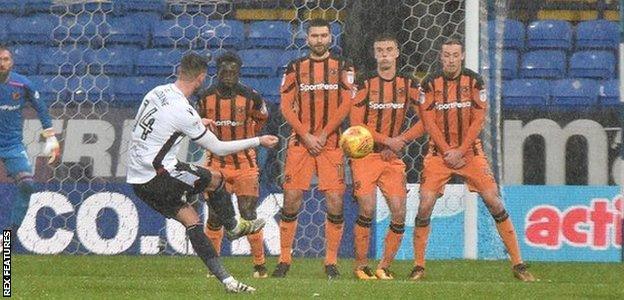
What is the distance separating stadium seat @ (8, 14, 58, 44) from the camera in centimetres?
1609

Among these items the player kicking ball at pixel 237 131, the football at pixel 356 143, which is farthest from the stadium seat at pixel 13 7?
the football at pixel 356 143

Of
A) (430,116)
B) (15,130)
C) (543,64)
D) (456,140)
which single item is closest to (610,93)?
(543,64)

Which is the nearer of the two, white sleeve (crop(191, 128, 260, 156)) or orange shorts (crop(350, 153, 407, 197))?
white sleeve (crop(191, 128, 260, 156))

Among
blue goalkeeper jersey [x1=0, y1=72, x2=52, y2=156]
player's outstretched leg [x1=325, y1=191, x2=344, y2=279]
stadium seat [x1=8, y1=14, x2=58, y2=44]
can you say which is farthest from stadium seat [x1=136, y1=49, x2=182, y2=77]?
player's outstretched leg [x1=325, y1=191, x2=344, y2=279]

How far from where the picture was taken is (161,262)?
548 inches

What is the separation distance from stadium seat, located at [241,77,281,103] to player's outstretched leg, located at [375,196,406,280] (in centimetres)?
321

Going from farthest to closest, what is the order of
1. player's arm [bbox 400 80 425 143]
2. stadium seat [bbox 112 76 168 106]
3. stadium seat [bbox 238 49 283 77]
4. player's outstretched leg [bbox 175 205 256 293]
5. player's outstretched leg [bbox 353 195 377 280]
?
stadium seat [bbox 238 49 283 77], stadium seat [bbox 112 76 168 106], player's arm [bbox 400 80 425 143], player's outstretched leg [bbox 353 195 377 280], player's outstretched leg [bbox 175 205 256 293]

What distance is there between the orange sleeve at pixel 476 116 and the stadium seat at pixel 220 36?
4.13 m

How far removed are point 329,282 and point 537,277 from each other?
2.04 meters

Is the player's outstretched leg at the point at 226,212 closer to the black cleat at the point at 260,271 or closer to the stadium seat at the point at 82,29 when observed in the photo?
the black cleat at the point at 260,271

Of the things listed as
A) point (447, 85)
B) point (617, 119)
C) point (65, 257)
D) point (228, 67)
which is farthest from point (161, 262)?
point (617, 119)

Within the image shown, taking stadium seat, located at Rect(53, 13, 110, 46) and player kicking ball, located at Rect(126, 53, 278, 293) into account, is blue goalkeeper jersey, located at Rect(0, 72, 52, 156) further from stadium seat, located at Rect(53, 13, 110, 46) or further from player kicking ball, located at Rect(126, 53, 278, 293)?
player kicking ball, located at Rect(126, 53, 278, 293)

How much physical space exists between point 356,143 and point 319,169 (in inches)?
25.0

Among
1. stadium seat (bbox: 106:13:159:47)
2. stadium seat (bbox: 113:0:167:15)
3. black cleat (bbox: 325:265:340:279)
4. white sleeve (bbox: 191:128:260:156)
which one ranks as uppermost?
stadium seat (bbox: 113:0:167:15)
